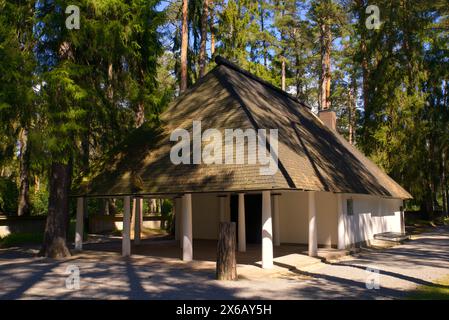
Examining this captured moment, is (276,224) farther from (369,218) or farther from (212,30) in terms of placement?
(212,30)

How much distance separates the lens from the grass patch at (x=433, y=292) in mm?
9484

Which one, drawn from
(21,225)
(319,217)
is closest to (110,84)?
(319,217)

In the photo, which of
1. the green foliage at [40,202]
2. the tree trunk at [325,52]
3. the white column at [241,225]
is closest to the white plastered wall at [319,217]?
the white column at [241,225]

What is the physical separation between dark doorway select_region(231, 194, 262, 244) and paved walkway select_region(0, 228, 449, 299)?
6002 mm

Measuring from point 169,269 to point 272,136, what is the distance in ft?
19.2

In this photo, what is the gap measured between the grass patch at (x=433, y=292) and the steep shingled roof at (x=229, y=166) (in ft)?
15.1

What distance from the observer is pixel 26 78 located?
14.1 m

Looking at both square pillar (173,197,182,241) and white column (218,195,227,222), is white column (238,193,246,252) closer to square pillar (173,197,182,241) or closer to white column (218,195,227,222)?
white column (218,195,227,222)

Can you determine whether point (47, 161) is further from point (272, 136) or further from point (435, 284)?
point (435, 284)

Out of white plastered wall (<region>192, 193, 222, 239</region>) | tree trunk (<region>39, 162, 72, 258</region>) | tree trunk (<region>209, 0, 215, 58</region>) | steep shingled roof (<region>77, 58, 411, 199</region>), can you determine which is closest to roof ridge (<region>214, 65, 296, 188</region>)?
steep shingled roof (<region>77, 58, 411, 199</region>)

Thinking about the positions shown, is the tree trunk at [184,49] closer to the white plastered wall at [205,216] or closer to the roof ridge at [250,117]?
the roof ridge at [250,117]

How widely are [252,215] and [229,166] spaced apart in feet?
27.0

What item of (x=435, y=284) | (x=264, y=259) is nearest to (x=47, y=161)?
(x=264, y=259)

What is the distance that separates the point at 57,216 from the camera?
1619cm
